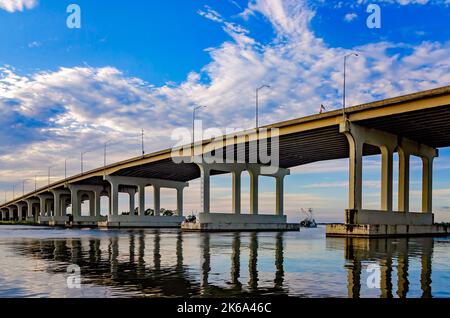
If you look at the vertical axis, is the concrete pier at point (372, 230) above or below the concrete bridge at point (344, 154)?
below

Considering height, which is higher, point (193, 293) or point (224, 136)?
point (224, 136)

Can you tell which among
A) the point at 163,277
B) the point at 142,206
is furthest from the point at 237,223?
the point at 163,277

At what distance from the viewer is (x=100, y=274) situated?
19359 millimetres

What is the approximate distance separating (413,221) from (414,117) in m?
17.7

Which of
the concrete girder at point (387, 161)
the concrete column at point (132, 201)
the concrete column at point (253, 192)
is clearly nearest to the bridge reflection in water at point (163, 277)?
the concrete girder at point (387, 161)

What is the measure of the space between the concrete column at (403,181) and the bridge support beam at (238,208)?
31253 millimetres

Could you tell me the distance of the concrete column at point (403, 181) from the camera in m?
67.4

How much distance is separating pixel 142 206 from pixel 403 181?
260 feet

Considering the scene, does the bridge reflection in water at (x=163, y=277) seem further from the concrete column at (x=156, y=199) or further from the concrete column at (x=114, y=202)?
the concrete column at (x=156, y=199)

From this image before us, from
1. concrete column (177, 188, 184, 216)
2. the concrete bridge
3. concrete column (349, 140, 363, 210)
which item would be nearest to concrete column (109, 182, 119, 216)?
the concrete bridge

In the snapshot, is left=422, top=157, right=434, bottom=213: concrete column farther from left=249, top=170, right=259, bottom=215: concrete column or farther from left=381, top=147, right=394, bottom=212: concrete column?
left=249, top=170, right=259, bottom=215: concrete column
